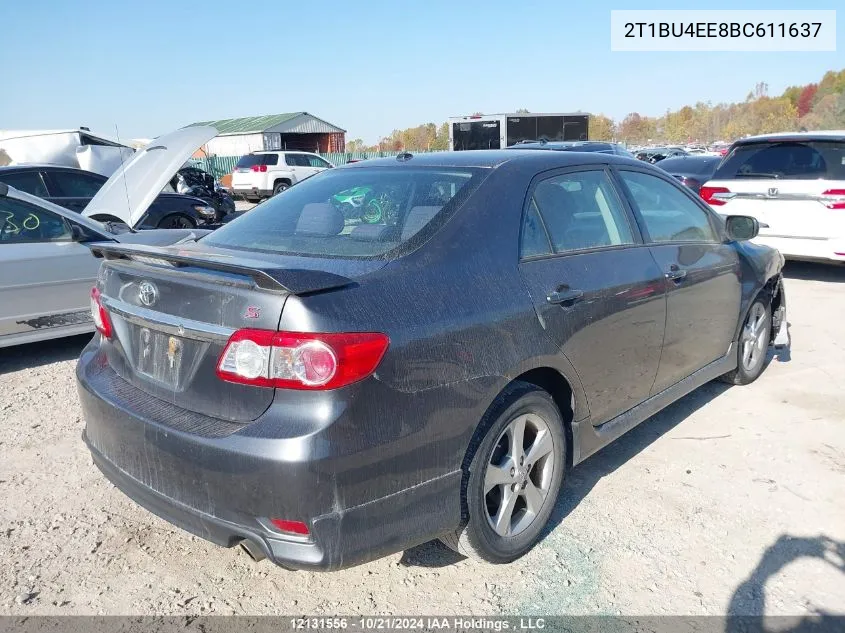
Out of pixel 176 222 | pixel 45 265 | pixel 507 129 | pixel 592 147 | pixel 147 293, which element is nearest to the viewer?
pixel 147 293

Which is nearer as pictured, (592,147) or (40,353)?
(40,353)

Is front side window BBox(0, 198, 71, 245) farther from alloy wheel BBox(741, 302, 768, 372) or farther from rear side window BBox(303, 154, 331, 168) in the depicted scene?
rear side window BBox(303, 154, 331, 168)

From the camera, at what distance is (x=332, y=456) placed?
2.12m

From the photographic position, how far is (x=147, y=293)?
2.54m

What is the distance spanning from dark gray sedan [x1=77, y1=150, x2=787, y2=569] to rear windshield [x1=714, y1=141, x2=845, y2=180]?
17.0 ft

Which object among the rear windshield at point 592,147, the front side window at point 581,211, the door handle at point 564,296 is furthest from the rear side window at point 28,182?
the rear windshield at point 592,147

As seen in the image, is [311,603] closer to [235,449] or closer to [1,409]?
[235,449]

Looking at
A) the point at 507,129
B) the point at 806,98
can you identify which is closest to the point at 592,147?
the point at 507,129

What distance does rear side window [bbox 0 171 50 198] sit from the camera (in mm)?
8383

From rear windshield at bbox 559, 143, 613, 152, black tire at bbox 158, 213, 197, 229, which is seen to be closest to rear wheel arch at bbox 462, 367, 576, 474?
black tire at bbox 158, 213, 197, 229

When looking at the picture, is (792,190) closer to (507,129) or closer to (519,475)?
(519,475)

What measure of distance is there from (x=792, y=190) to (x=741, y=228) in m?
4.06

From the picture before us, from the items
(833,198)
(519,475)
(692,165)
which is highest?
(692,165)

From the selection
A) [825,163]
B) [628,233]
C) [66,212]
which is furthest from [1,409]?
Answer: [825,163]
